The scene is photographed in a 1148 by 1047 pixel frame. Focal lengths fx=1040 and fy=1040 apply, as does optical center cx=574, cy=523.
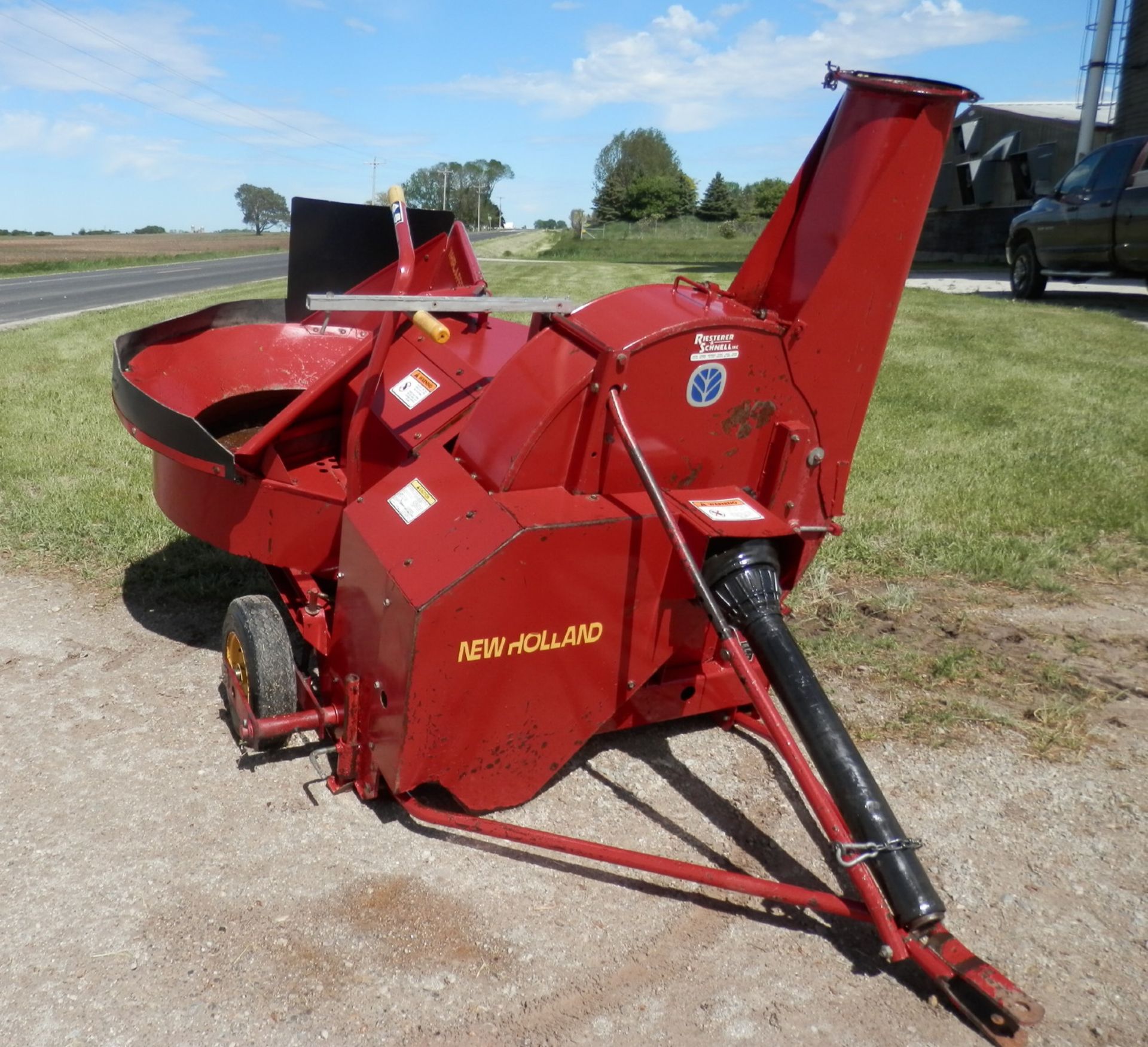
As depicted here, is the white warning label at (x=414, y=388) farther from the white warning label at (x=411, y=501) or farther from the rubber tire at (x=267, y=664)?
the rubber tire at (x=267, y=664)

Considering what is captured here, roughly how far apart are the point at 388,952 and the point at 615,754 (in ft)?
3.57

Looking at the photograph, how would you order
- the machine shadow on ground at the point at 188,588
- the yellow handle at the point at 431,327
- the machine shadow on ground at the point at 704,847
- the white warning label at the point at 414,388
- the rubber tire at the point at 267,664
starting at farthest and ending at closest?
the machine shadow on ground at the point at 188,588, the white warning label at the point at 414,388, the rubber tire at the point at 267,664, the yellow handle at the point at 431,327, the machine shadow on ground at the point at 704,847

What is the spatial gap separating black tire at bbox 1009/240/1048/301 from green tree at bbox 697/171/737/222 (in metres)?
42.3

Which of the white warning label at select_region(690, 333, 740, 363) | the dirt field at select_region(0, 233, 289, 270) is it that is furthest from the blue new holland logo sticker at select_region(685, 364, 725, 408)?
the dirt field at select_region(0, 233, 289, 270)

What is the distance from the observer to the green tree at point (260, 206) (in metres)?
105

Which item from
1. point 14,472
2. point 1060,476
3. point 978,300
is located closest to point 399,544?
point 14,472

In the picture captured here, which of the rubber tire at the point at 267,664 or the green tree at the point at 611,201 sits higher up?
the green tree at the point at 611,201

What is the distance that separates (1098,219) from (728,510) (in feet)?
35.5

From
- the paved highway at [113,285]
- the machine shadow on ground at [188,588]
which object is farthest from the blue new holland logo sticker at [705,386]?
the paved highway at [113,285]

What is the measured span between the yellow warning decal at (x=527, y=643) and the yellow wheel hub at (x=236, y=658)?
0.96 m

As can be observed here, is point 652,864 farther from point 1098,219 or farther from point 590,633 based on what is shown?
point 1098,219

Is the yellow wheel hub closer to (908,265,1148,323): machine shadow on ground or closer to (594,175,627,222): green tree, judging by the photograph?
(908,265,1148,323): machine shadow on ground

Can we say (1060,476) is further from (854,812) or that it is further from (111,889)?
(111,889)

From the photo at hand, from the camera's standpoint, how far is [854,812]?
2459 mm
